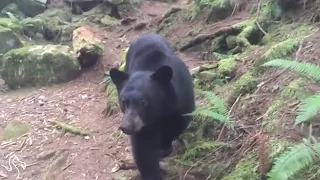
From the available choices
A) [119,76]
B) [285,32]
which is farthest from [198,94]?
[119,76]

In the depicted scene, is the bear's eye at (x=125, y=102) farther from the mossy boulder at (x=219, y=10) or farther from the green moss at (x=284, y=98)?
the mossy boulder at (x=219, y=10)

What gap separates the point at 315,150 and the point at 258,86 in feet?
7.10

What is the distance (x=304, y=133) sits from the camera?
15.6ft

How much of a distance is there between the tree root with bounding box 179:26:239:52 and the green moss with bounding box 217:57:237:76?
154 cm

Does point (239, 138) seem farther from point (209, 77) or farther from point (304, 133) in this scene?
point (209, 77)

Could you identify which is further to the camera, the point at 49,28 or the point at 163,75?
the point at 49,28

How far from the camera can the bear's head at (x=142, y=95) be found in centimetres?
520

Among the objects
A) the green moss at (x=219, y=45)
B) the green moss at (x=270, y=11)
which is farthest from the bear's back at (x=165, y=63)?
the green moss at (x=219, y=45)

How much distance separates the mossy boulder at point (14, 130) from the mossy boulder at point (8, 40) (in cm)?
360

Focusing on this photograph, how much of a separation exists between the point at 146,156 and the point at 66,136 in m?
2.43

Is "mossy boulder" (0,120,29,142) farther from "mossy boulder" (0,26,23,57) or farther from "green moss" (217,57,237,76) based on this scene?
"mossy boulder" (0,26,23,57)

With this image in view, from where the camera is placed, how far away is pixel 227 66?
25.1 feet

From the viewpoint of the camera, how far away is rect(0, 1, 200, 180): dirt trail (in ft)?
22.0

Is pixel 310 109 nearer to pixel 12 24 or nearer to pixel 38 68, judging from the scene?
pixel 38 68
